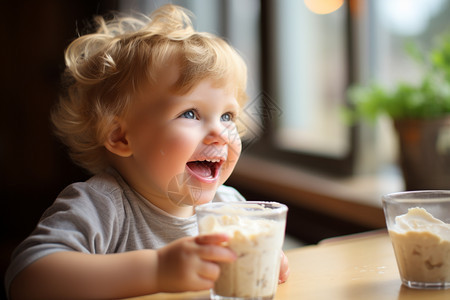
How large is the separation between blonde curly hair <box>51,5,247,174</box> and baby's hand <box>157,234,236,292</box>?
0.24 meters

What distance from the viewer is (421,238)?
677mm

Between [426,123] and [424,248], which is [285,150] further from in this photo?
[424,248]

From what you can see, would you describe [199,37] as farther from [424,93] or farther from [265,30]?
[265,30]

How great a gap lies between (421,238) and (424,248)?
14 mm

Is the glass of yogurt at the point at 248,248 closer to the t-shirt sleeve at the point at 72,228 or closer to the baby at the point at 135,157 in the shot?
the baby at the point at 135,157

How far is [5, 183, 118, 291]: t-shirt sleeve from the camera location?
24.9 inches

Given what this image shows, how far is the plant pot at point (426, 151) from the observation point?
56.4 inches

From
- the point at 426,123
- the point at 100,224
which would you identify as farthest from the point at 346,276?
the point at 426,123

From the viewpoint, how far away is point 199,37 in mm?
812

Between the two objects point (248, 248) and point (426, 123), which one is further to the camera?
point (426, 123)

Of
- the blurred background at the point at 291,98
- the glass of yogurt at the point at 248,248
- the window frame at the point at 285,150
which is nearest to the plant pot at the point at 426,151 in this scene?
the blurred background at the point at 291,98

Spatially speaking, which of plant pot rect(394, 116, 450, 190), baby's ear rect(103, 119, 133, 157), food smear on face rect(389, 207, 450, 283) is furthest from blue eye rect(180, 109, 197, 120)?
plant pot rect(394, 116, 450, 190)

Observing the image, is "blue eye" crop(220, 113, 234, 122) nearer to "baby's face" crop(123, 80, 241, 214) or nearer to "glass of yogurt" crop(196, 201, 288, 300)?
"baby's face" crop(123, 80, 241, 214)

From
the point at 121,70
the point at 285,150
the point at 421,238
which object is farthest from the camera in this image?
the point at 285,150
